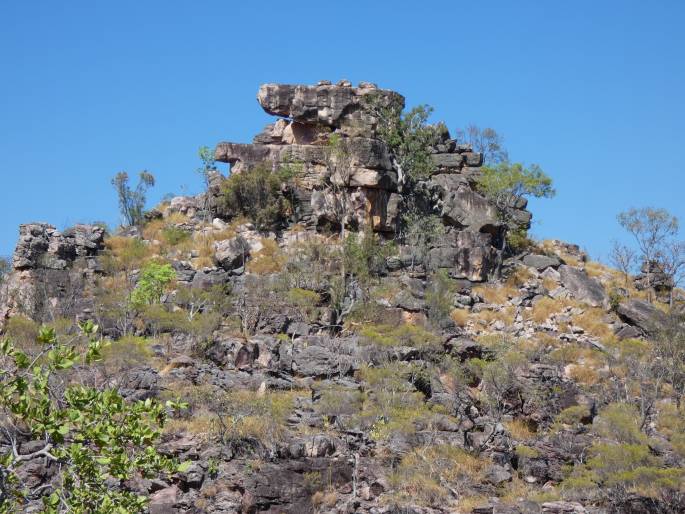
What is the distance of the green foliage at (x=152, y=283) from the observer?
3691cm

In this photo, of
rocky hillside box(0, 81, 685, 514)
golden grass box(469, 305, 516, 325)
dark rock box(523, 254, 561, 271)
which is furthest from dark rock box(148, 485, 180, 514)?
dark rock box(523, 254, 561, 271)

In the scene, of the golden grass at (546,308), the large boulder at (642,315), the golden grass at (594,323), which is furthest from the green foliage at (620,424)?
the golden grass at (546,308)

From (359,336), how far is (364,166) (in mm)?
12292

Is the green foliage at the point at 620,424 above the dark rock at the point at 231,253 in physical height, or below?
below

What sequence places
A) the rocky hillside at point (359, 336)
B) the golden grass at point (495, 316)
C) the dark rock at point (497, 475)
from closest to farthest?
the rocky hillside at point (359, 336) < the dark rock at point (497, 475) < the golden grass at point (495, 316)

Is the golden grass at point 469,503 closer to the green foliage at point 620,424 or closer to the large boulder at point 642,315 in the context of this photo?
the green foliage at point 620,424

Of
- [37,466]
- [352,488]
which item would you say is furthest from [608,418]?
[37,466]

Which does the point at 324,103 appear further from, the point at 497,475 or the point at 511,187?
the point at 497,475

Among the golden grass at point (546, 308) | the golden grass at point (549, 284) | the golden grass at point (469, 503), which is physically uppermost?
the golden grass at point (549, 284)

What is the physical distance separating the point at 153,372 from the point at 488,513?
1231 cm

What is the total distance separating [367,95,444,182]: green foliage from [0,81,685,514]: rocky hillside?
212mm

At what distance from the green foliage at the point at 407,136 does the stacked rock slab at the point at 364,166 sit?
30 cm

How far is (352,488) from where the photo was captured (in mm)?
24891

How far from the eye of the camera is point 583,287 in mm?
41781
